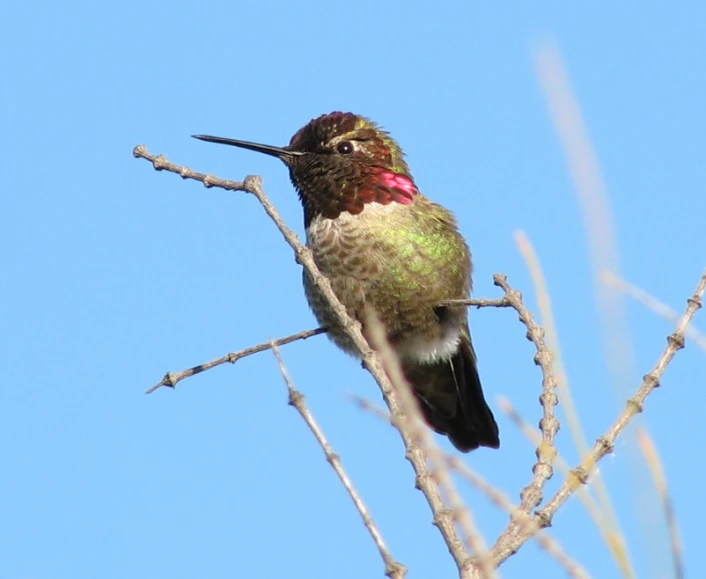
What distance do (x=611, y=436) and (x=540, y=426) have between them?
47cm

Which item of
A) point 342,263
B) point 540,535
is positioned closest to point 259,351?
point 342,263

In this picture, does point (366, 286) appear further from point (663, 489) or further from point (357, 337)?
point (663, 489)

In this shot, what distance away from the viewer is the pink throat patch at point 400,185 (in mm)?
5621

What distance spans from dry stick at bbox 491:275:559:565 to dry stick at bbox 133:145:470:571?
0.14 metres

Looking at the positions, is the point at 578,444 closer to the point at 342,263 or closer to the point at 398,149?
the point at 342,263

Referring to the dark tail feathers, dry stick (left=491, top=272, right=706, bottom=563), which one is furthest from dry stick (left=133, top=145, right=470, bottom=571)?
the dark tail feathers

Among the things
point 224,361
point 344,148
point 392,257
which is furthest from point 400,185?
point 224,361

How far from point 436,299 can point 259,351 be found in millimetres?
1727

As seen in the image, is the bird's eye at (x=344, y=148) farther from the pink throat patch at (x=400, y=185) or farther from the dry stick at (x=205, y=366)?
the dry stick at (x=205, y=366)

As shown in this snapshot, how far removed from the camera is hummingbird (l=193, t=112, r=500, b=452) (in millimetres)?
5262

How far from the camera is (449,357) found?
229 inches

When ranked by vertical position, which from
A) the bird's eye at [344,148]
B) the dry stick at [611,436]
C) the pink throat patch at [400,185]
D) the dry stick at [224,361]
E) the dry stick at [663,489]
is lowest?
the dry stick at [663,489]

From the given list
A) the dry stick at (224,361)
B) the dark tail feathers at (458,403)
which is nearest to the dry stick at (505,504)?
the dry stick at (224,361)

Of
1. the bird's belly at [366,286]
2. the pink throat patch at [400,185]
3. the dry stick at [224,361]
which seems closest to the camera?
the dry stick at [224,361]
